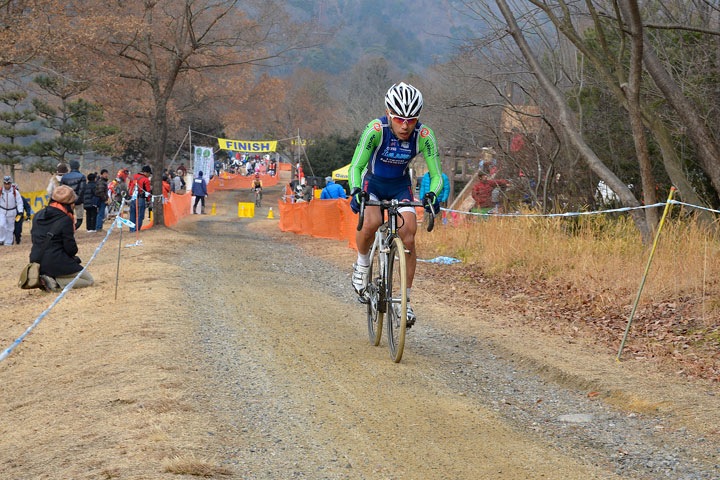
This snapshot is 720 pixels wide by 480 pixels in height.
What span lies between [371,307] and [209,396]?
7.59ft

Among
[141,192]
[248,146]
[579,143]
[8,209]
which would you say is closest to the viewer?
[579,143]

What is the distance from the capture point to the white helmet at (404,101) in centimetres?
743

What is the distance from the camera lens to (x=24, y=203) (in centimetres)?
2155

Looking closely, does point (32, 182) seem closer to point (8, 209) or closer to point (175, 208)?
point (175, 208)

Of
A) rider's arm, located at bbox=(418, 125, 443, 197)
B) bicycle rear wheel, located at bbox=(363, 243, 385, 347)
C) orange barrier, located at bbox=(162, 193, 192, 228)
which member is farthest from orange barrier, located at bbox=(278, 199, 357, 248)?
rider's arm, located at bbox=(418, 125, 443, 197)

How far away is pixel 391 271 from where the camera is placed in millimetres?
7535

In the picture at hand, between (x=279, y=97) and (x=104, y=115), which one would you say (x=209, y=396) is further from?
(x=279, y=97)

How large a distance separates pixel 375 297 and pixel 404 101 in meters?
1.83

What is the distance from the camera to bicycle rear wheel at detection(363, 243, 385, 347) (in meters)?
7.71

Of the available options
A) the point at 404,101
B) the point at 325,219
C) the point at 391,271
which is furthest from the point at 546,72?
the point at 391,271

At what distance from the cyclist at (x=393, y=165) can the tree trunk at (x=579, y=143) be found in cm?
648

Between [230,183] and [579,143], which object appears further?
[230,183]

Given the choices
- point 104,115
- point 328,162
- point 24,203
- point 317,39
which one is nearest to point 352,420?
point 24,203

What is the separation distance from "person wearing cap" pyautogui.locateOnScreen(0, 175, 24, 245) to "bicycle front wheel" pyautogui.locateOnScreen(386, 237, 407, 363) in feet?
51.9
